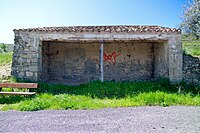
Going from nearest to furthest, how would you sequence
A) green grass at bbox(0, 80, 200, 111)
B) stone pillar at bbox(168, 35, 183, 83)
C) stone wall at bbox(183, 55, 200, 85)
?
green grass at bbox(0, 80, 200, 111)
stone pillar at bbox(168, 35, 183, 83)
stone wall at bbox(183, 55, 200, 85)

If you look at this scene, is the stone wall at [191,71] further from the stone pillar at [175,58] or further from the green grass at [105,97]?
the green grass at [105,97]

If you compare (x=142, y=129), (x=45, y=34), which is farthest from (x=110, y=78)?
(x=142, y=129)

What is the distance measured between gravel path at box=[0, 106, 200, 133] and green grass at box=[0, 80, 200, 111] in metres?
0.50

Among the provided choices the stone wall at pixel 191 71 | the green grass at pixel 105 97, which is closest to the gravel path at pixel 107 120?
the green grass at pixel 105 97

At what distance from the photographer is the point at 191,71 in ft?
32.0

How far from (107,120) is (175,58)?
5387mm

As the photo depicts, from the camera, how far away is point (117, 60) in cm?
1198

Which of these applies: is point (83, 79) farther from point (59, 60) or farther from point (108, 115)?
point (108, 115)

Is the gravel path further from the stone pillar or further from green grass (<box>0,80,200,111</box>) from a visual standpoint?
the stone pillar

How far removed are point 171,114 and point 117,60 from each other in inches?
254

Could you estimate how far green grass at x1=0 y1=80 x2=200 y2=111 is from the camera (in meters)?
6.86

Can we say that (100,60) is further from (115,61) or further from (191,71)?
(191,71)

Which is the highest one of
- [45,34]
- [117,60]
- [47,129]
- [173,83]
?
[45,34]

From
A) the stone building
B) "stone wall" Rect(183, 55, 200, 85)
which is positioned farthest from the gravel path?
the stone building
